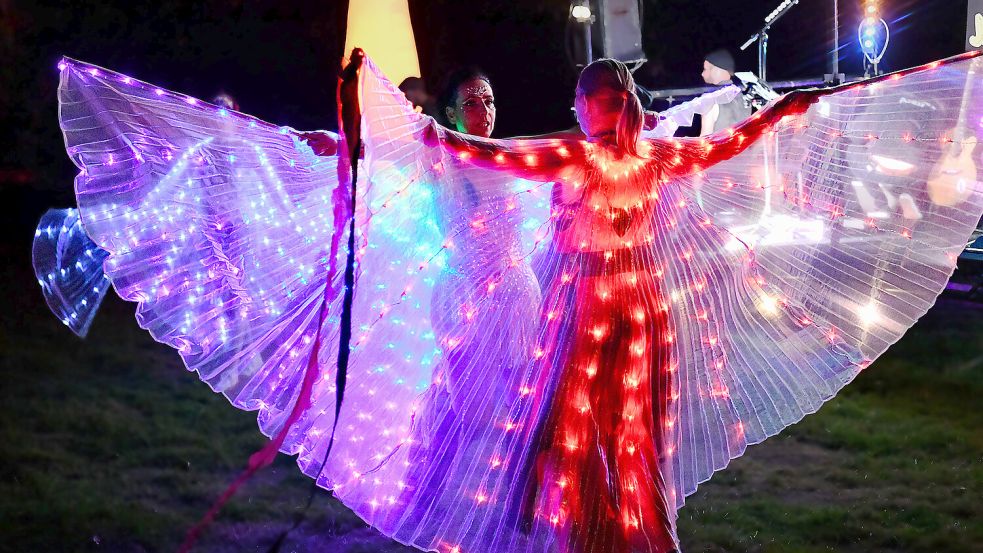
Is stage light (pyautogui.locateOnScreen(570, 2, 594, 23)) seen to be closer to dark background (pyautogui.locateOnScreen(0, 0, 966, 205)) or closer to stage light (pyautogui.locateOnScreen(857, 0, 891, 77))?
dark background (pyautogui.locateOnScreen(0, 0, 966, 205))

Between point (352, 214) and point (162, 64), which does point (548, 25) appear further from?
point (352, 214)

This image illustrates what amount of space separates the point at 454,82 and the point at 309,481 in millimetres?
1961

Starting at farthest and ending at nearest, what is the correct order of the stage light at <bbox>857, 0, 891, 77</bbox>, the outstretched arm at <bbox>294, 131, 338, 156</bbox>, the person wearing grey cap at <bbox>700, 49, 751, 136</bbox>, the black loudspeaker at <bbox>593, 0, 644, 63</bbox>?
the stage light at <bbox>857, 0, 891, 77</bbox> < the black loudspeaker at <bbox>593, 0, 644, 63</bbox> < the person wearing grey cap at <bbox>700, 49, 751, 136</bbox> < the outstretched arm at <bbox>294, 131, 338, 156</bbox>

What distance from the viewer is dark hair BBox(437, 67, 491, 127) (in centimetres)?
335

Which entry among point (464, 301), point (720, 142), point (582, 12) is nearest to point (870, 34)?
point (582, 12)

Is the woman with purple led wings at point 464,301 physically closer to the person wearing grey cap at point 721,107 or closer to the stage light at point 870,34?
the person wearing grey cap at point 721,107

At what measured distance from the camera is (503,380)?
2.61m

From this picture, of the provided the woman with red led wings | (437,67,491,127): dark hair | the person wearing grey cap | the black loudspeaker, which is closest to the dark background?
the black loudspeaker

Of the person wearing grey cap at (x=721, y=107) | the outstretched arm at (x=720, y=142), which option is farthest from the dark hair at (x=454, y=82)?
the person wearing grey cap at (x=721, y=107)

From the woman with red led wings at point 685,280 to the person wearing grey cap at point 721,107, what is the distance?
1.42 m

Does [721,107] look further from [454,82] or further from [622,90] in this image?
[622,90]

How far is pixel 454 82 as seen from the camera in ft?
11.1

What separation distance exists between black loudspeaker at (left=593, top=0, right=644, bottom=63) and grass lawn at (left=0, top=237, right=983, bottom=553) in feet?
11.2

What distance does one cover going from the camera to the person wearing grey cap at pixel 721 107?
18.5ft
